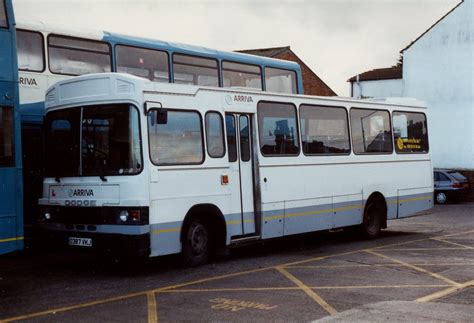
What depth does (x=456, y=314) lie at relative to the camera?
8156 millimetres

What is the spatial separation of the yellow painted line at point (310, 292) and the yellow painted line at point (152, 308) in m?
2.06

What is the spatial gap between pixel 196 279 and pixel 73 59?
5.85 metres

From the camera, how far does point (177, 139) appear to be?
1188cm

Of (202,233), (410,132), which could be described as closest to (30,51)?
(202,233)

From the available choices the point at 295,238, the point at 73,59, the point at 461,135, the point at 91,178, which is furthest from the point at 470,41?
the point at 91,178

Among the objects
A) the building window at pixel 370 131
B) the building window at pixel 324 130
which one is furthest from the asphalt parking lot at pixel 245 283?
the building window at pixel 370 131

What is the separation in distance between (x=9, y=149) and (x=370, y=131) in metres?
9.16

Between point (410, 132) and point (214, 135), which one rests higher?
point (410, 132)

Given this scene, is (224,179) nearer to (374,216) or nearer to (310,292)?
(310,292)

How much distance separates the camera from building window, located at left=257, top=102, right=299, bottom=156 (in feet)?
45.1

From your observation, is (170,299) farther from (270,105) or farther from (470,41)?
(470,41)

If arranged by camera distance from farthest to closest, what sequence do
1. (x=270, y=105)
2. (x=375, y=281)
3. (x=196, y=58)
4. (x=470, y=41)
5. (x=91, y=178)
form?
1. (x=470, y=41)
2. (x=196, y=58)
3. (x=270, y=105)
4. (x=91, y=178)
5. (x=375, y=281)

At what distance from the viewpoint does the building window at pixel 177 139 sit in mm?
11406

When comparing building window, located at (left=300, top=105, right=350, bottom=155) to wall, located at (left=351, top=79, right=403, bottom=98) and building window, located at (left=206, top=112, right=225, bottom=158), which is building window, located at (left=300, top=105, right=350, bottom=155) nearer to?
building window, located at (left=206, top=112, right=225, bottom=158)
